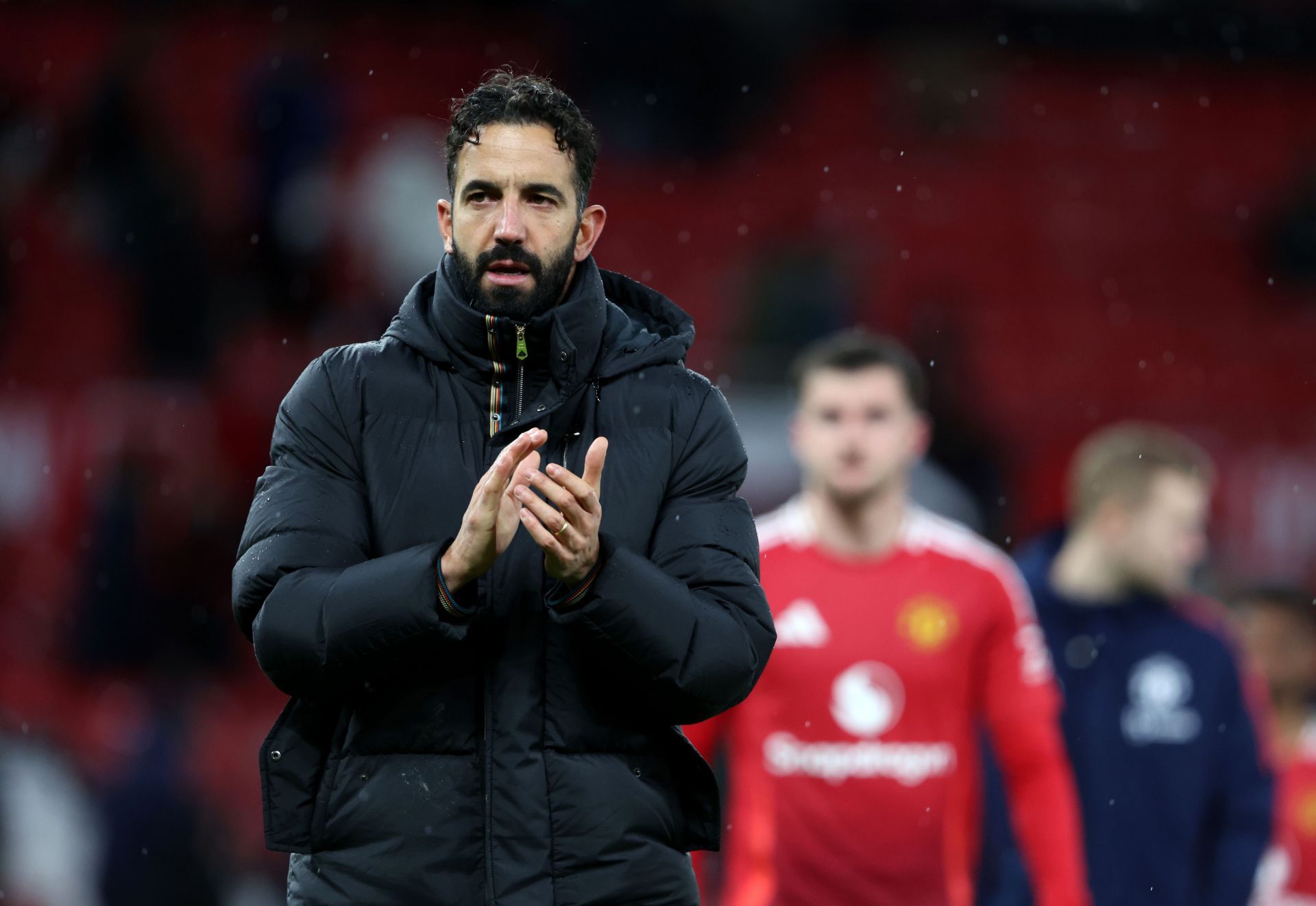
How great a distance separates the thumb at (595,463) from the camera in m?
2.55

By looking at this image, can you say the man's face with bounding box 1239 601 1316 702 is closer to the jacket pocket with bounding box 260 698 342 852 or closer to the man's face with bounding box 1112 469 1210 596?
the man's face with bounding box 1112 469 1210 596

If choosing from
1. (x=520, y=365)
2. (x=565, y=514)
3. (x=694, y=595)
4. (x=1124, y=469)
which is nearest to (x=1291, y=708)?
(x=1124, y=469)

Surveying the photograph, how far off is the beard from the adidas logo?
106 inches

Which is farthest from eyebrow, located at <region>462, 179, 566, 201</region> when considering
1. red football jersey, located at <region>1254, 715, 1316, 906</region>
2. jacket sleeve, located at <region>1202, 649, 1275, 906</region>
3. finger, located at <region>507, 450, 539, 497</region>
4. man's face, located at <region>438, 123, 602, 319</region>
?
red football jersey, located at <region>1254, 715, 1316, 906</region>

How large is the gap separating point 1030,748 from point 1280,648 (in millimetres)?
2697

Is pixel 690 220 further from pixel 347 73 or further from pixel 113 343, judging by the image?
pixel 113 343

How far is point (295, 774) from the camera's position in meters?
2.64

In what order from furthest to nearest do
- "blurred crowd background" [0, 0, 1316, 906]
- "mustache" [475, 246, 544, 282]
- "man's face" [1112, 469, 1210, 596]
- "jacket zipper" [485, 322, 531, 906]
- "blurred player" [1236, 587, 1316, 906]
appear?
"blurred crowd background" [0, 0, 1316, 906]
"blurred player" [1236, 587, 1316, 906]
"man's face" [1112, 469, 1210, 596]
"mustache" [475, 246, 544, 282]
"jacket zipper" [485, 322, 531, 906]

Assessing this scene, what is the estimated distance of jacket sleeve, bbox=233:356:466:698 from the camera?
251cm

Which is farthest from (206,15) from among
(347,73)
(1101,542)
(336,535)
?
(336,535)

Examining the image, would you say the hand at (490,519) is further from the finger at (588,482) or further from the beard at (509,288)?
the beard at (509,288)

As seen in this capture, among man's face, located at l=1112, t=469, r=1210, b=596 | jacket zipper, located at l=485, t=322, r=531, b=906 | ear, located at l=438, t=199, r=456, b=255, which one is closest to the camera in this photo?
jacket zipper, located at l=485, t=322, r=531, b=906

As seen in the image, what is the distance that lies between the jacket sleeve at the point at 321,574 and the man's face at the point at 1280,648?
5.69 meters

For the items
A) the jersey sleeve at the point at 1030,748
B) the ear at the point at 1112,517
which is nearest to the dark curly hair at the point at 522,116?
the jersey sleeve at the point at 1030,748
